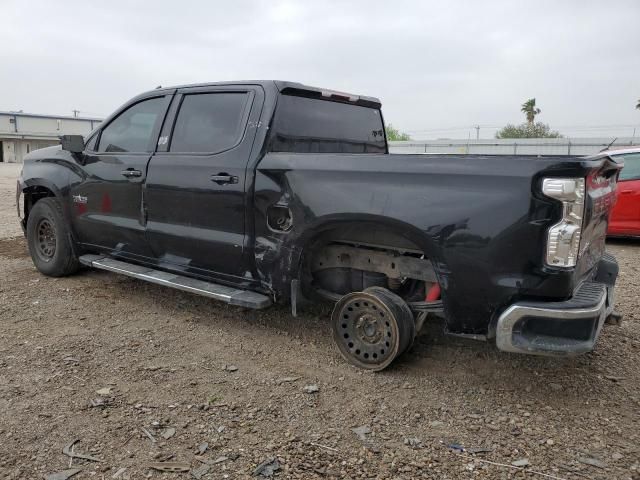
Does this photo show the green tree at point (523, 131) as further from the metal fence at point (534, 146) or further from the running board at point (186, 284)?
the running board at point (186, 284)

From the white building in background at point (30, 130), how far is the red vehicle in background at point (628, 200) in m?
47.1

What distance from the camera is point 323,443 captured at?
2.75 metres

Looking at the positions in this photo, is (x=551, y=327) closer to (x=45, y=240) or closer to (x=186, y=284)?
(x=186, y=284)

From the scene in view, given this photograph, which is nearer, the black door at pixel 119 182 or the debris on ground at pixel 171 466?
the debris on ground at pixel 171 466

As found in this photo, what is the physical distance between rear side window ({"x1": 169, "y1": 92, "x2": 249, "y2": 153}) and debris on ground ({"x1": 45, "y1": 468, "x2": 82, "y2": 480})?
240 centimetres

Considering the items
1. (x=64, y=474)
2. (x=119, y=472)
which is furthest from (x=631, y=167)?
(x=64, y=474)

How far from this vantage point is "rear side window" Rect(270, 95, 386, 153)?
13.3 feet

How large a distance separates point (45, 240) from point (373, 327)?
13.0ft

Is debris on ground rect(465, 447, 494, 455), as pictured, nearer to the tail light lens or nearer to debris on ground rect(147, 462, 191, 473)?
the tail light lens

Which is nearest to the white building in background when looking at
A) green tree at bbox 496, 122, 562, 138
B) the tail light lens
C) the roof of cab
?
green tree at bbox 496, 122, 562, 138

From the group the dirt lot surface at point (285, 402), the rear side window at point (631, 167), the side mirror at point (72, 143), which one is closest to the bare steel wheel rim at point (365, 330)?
the dirt lot surface at point (285, 402)

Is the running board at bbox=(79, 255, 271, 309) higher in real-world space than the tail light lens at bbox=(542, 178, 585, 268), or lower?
lower

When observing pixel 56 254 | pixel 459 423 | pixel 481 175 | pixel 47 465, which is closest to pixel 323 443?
pixel 459 423

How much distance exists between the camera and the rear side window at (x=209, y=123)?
411 cm
